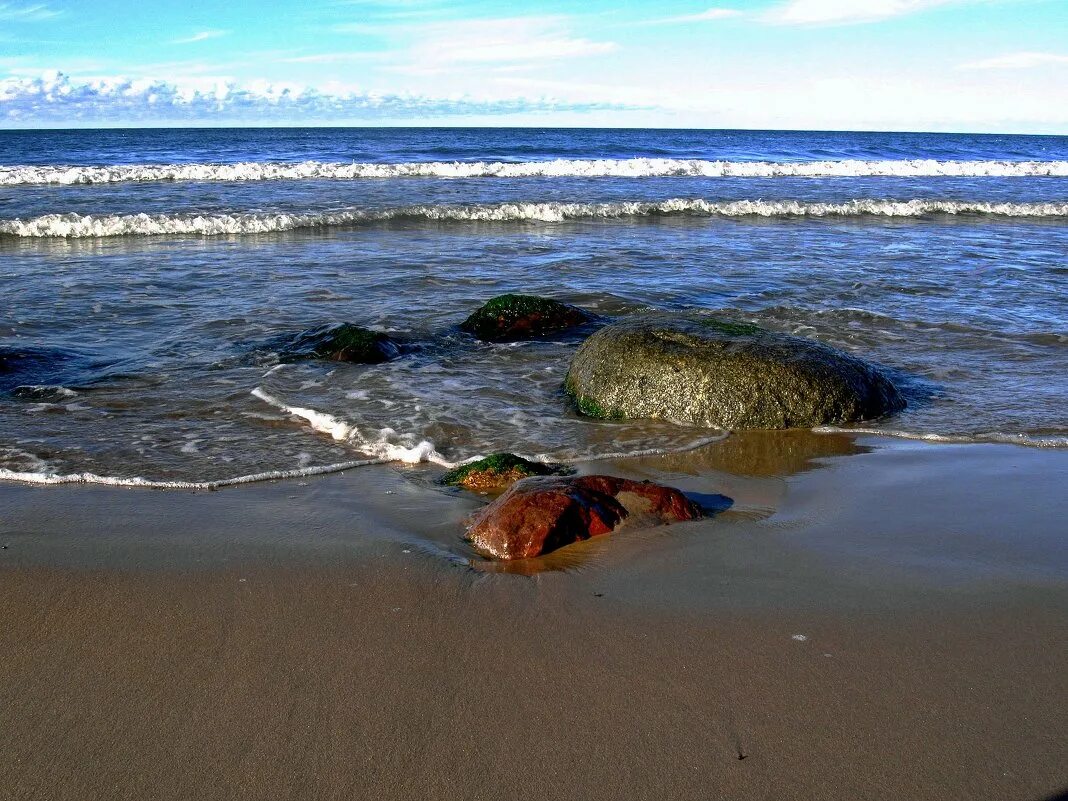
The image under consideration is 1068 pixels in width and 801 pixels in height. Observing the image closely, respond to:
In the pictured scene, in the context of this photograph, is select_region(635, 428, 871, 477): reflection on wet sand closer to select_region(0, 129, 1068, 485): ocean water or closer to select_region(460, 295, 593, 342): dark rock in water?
select_region(0, 129, 1068, 485): ocean water

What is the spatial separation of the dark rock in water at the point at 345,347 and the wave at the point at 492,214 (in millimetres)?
7757

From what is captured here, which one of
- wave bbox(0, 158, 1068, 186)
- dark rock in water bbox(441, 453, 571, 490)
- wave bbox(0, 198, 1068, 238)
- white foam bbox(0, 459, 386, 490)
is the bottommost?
white foam bbox(0, 459, 386, 490)

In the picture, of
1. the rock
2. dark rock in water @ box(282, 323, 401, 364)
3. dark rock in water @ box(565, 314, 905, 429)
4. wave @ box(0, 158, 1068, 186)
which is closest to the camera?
the rock

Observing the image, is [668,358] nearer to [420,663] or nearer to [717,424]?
[717,424]

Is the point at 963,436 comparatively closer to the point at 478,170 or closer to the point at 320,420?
the point at 320,420

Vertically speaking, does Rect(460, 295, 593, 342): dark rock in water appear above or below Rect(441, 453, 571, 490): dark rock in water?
above

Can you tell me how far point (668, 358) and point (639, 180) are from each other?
744 inches

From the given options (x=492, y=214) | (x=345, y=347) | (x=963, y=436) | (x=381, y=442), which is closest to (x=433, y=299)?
(x=345, y=347)

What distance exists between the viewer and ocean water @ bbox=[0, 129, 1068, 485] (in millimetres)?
5355

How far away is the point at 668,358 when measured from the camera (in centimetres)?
574

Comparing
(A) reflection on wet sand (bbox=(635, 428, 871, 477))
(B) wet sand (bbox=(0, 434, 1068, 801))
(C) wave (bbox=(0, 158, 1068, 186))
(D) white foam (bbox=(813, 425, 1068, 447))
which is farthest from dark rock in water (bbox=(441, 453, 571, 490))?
(C) wave (bbox=(0, 158, 1068, 186))

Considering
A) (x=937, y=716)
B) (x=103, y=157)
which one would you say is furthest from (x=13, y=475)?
(x=103, y=157)

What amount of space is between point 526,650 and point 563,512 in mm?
924

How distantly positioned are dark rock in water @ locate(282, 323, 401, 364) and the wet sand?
2.56 metres
